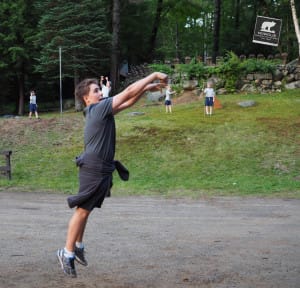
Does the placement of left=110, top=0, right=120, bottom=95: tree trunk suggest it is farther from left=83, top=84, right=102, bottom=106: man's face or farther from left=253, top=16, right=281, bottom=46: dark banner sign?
left=83, top=84, right=102, bottom=106: man's face

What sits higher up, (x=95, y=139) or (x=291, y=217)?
(x=95, y=139)

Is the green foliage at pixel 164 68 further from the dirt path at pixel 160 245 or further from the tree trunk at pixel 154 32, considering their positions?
the dirt path at pixel 160 245

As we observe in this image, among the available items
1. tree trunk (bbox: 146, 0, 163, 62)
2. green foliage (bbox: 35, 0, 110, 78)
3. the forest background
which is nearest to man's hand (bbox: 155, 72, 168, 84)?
the forest background

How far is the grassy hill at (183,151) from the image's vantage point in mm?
14516

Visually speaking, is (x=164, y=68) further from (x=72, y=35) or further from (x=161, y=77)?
(x=161, y=77)

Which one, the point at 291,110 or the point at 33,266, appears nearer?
the point at 33,266

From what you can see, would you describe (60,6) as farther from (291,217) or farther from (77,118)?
(291,217)

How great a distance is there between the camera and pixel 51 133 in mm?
19969

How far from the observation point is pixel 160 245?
23.1 ft

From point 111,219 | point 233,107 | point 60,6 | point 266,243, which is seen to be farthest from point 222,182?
point 60,6

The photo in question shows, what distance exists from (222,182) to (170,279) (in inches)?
380

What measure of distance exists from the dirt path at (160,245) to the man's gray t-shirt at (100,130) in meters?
1.36

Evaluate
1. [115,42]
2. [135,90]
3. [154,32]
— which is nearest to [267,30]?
[115,42]

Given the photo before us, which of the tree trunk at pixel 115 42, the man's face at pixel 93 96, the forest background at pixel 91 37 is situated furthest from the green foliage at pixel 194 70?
the man's face at pixel 93 96
